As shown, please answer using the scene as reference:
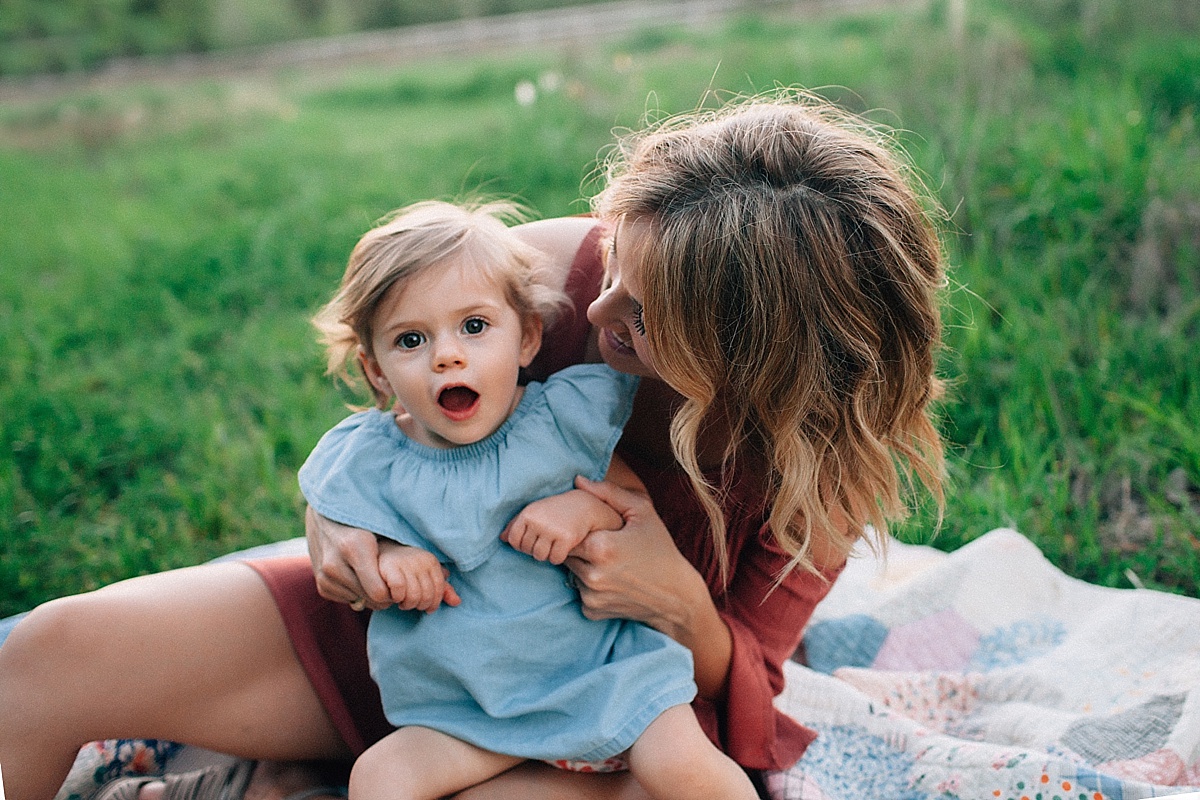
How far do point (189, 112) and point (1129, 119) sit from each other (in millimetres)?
4448

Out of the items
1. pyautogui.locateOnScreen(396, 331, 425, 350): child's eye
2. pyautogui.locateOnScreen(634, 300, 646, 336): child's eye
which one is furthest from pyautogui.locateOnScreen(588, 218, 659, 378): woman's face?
pyautogui.locateOnScreen(396, 331, 425, 350): child's eye

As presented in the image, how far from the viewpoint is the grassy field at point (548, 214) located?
2.59 meters

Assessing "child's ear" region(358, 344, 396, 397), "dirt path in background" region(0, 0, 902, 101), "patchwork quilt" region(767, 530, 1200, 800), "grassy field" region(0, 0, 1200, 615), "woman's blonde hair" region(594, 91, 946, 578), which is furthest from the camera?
"dirt path in background" region(0, 0, 902, 101)

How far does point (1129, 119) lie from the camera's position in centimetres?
357

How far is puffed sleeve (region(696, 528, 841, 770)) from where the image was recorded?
1.63 metres

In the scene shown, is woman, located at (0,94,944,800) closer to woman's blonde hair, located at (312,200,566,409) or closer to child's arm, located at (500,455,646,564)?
child's arm, located at (500,455,646,564)

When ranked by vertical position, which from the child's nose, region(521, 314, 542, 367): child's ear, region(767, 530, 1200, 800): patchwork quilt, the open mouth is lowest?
region(767, 530, 1200, 800): patchwork quilt

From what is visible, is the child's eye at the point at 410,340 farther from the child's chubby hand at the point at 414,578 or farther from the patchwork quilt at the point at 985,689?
the patchwork quilt at the point at 985,689

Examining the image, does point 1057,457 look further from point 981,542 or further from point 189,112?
point 189,112

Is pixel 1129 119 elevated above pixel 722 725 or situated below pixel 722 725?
above

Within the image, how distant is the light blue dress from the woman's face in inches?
3.1

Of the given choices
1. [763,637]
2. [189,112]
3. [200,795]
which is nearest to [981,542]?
[763,637]

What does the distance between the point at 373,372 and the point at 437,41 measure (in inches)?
189

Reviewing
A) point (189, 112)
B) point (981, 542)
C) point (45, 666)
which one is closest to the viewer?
point (45, 666)
